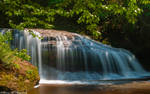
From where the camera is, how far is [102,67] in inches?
439

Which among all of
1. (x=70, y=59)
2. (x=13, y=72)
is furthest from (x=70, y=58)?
(x=13, y=72)

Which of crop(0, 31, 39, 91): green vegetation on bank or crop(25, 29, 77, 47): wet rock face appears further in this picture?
crop(25, 29, 77, 47): wet rock face

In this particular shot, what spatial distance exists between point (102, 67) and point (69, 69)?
1.83 m

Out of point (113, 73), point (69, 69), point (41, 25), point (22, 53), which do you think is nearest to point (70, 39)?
point (69, 69)

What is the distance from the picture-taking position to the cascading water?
10.3m

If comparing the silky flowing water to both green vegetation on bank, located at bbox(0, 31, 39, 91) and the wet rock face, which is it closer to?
the wet rock face

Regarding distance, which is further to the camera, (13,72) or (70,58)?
(70,58)

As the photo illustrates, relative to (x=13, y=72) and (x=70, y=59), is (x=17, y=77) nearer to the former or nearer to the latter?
(x=13, y=72)

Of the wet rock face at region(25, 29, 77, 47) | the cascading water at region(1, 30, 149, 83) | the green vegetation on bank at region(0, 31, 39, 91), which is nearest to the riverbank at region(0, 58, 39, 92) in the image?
the green vegetation on bank at region(0, 31, 39, 91)

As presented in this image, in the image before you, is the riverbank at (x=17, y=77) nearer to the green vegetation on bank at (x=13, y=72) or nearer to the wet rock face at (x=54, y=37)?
the green vegetation on bank at (x=13, y=72)

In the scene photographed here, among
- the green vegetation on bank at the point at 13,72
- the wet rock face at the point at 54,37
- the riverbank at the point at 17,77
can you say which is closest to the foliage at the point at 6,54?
the green vegetation on bank at the point at 13,72

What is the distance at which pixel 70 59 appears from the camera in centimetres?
1091

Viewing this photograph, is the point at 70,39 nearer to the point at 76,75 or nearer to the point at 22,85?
the point at 76,75

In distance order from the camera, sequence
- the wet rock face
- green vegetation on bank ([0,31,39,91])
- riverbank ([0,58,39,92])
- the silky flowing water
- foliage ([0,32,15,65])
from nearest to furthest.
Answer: riverbank ([0,58,39,92]), green vegetation on bank ([0,31,39,91]), foliage ([0,32,15,65]), the silky flowing water, the wet rock face
